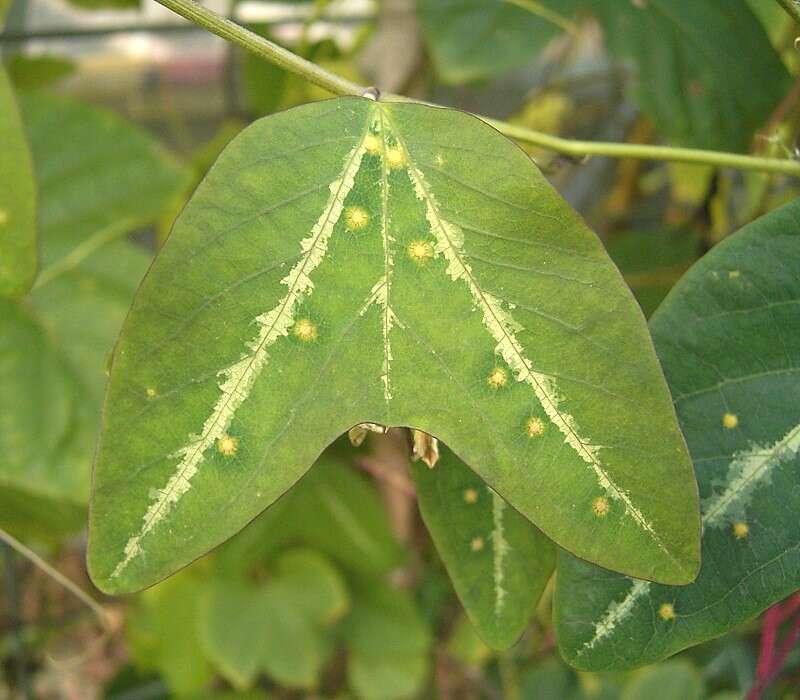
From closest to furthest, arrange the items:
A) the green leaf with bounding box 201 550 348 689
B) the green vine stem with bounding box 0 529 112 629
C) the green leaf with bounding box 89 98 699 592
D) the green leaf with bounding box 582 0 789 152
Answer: the green leaf with bounding box 89 98 699 592, the green vine stem with bounding box 0 529 112 629, the green leaf with bounding box 582 0 789 152, the green leaf with bounding box 201 550 348 689

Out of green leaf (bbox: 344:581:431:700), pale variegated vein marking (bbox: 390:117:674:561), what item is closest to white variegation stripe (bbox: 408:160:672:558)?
pale variegated vein marking (bbox: 390:117:674:561)

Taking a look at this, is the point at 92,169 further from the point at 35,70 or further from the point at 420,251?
the point at 420,251

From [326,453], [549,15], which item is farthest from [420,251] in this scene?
[326,453]

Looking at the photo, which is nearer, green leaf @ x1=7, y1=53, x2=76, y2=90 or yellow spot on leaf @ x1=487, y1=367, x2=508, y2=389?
yellow spot on leaf @ x1=487, y1=367, x2=508, y2=389

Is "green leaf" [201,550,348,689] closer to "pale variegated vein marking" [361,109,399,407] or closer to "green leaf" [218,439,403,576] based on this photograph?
"green leaf" [218,439,403,576]

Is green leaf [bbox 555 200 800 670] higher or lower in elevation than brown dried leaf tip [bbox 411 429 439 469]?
higher

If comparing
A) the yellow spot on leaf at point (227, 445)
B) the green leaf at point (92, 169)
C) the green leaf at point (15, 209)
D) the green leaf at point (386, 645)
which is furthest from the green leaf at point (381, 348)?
the green leaf at point (386, 645)
